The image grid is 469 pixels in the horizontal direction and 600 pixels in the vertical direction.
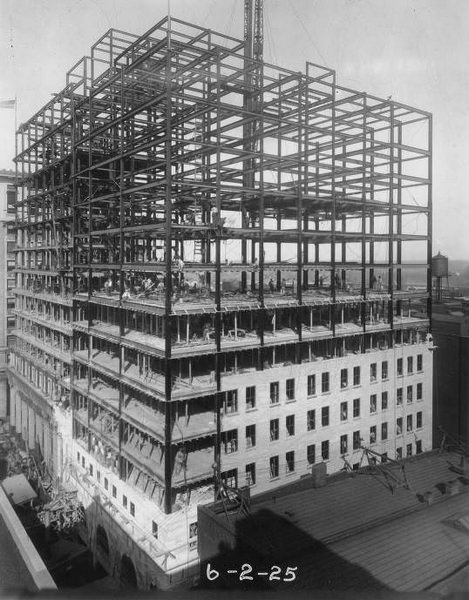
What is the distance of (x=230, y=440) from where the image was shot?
36.6 metres

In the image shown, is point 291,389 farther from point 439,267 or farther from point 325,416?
point 439,267

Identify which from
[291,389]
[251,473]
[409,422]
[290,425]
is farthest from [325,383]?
[409,422]

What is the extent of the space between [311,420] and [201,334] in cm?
1200

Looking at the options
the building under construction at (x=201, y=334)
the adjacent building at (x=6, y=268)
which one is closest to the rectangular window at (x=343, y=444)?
the building under construction at (x=201, y=334)

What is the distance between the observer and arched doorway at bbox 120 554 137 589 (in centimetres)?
3697

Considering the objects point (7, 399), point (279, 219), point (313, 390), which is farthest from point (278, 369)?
point (7, 399)

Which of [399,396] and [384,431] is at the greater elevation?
[399,396]

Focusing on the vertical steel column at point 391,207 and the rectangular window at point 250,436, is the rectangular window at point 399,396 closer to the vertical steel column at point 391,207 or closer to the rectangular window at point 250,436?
the vertical steel column at point 391,207

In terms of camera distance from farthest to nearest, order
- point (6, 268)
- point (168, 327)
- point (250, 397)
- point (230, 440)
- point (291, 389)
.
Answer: point (6, 268)
point (291, 389)
point (250, 397)
point (230, 440)
point (168, 327)

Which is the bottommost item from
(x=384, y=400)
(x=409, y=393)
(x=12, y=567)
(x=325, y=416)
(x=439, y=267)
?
(x=12, y=567)

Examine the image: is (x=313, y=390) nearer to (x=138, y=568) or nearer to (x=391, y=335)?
(x=391, y=335)

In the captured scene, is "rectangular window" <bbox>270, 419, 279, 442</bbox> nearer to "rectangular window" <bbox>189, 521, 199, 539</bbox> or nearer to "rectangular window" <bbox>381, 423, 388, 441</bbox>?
"rectangular window" <bbox>189, 521, 199, 539</bbox>

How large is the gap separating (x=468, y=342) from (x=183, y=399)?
3800 cm

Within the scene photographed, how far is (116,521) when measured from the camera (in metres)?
38.3
